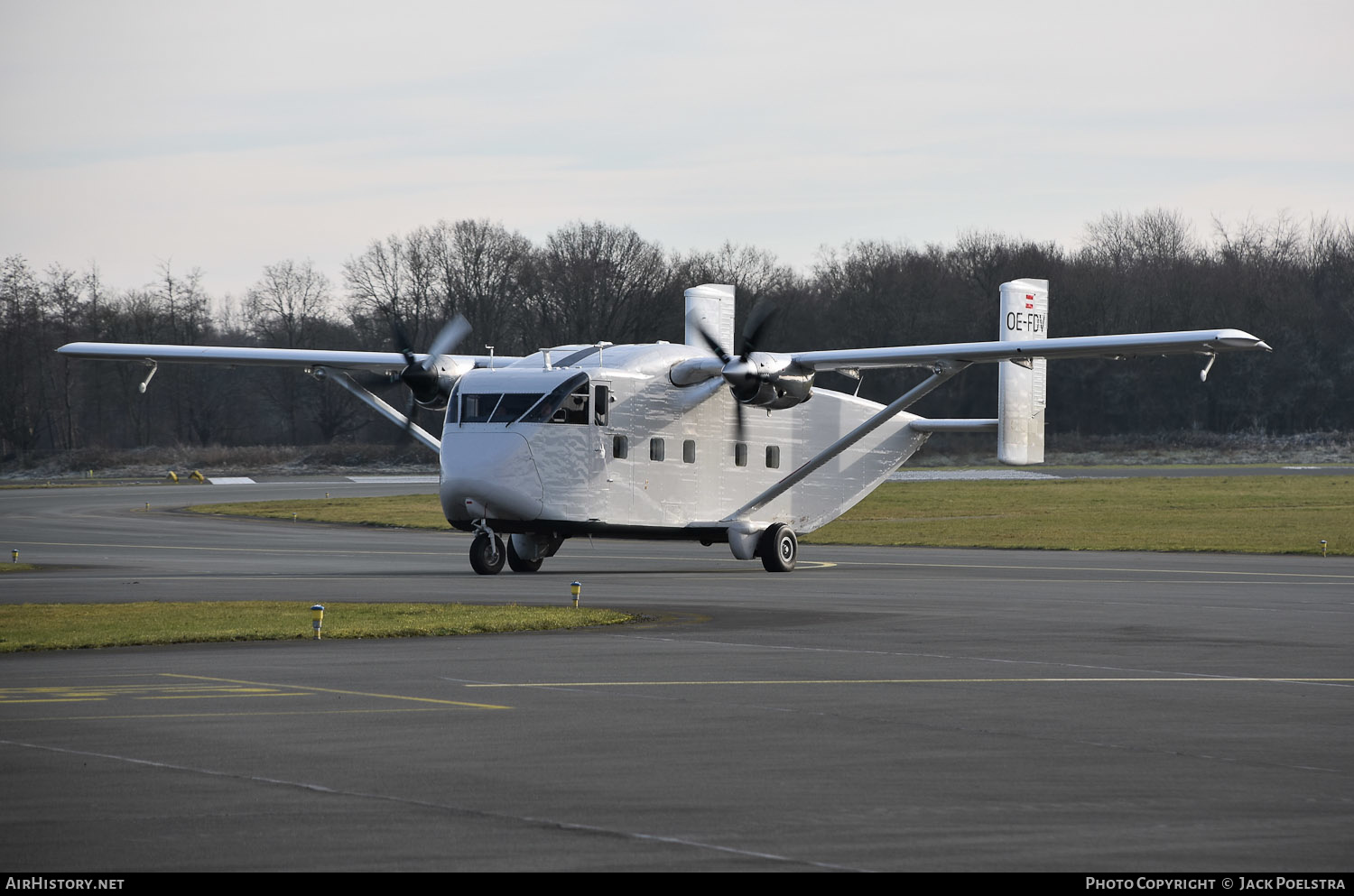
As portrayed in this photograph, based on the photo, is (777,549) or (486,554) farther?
(777,549)

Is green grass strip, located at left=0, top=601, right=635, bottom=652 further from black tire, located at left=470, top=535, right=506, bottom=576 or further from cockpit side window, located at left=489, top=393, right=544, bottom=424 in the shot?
black tire, located at left=470, top=535, right=506, bottom=576

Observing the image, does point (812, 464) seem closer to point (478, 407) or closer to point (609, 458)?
point (609, 458)

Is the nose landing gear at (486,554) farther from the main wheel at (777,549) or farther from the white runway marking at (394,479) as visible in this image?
the white runway marking at (394,479)

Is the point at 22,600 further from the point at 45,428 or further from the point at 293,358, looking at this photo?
the point at 45,428

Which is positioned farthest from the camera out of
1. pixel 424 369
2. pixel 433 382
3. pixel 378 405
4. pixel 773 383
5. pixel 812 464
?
pixel 378 405

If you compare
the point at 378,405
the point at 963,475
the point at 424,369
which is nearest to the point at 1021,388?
the point at 424,369

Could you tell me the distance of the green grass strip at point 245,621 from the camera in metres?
17.2

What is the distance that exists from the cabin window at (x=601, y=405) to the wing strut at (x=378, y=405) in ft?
12.3

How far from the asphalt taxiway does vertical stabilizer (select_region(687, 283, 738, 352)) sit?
10294mm

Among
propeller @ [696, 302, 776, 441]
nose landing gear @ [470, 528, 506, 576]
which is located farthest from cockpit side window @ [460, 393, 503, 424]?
propeller @ [696, 302, 776, 441]

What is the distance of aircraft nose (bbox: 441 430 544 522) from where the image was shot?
86.1 ft

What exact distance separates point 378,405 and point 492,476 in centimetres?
572

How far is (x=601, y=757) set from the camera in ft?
31.9

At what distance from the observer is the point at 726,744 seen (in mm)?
10297
